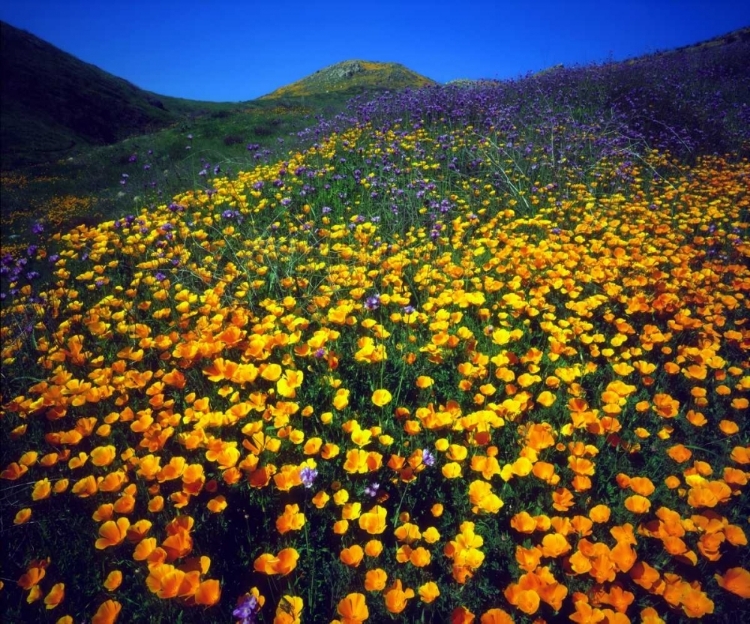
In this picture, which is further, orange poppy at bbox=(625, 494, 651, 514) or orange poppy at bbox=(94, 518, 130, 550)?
orange poppy at bbox=(625, 494, 651, 514)

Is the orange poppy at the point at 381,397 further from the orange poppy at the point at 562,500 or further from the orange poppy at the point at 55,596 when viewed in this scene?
the orange poppy at the point at 55,596

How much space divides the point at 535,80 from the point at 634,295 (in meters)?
11.3

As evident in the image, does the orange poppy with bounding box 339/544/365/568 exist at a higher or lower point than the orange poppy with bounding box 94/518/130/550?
lower

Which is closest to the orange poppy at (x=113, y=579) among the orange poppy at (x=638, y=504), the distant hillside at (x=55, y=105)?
the orange poppy at (x=638, y=504)

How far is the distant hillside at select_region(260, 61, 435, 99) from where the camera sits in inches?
1538

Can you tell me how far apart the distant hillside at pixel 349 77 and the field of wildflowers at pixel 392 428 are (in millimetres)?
37239

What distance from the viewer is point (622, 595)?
1.67m

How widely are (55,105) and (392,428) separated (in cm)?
3631

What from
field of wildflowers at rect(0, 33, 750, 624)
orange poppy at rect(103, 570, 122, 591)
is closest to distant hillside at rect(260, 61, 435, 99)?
field of wildflowers at rect(0, 33, 750, 624)

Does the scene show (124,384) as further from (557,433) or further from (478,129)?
(478,129)

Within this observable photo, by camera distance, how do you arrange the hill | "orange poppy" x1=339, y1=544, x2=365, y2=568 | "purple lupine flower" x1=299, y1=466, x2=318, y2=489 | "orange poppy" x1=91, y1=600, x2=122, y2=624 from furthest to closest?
the hill < "purple lupine flower" x1=299, y1=466, x2=318, y2=489 < "orange poppy" x1=339, y1=544, x2=365, y2=568 < "orange poppy" x1=91, y1=600, x2=122, y2=624

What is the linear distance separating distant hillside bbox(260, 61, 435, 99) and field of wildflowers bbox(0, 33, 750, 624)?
122 ft

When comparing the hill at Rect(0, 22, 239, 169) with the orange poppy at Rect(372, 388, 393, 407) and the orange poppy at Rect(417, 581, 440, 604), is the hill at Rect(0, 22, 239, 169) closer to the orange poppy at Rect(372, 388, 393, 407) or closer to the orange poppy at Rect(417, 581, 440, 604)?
the orange poppy at Rect(372, 388, 393, 407)

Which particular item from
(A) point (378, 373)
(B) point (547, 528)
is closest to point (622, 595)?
(B) point (547, 528)
